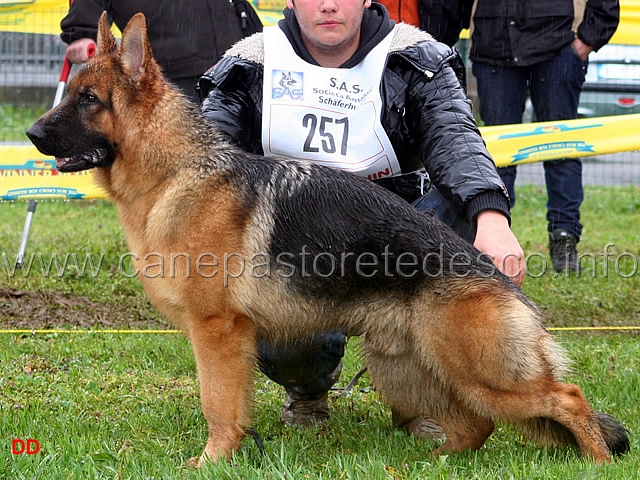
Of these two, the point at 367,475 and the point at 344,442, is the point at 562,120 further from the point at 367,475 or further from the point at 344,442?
the point at 367,475

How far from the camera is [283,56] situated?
3.63 meters

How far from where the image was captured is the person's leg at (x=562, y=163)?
605cm

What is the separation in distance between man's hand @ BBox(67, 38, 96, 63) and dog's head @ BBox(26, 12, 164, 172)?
2.09m

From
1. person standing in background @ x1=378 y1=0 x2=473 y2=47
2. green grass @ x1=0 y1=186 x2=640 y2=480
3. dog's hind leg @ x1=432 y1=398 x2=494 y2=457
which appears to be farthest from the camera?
person standing in background @ x1=378 y1=0 x2=473 y2=47

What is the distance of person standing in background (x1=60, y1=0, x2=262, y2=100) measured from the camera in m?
5.22

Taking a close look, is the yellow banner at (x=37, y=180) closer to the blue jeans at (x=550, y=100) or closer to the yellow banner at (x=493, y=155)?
the yellow banner at (x=493, y=155)

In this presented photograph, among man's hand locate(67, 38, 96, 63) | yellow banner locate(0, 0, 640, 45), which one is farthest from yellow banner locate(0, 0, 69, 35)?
man's hand locate(67, 38, 96, 63)

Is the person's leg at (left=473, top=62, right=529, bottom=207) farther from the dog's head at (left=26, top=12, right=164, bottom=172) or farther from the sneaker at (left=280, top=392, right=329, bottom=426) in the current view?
the dog's head at (left=26, top=12, right=164, bottom=172)

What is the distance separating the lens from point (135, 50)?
305 cm

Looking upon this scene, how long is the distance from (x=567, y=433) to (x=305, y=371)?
1174 mm

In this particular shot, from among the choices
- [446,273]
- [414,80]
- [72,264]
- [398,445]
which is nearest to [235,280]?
[446,273]

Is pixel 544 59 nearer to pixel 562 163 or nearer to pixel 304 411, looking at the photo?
pixel 562 163

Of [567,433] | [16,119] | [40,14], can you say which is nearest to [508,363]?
[567,433]

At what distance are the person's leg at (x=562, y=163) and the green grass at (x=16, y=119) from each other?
7.20m
